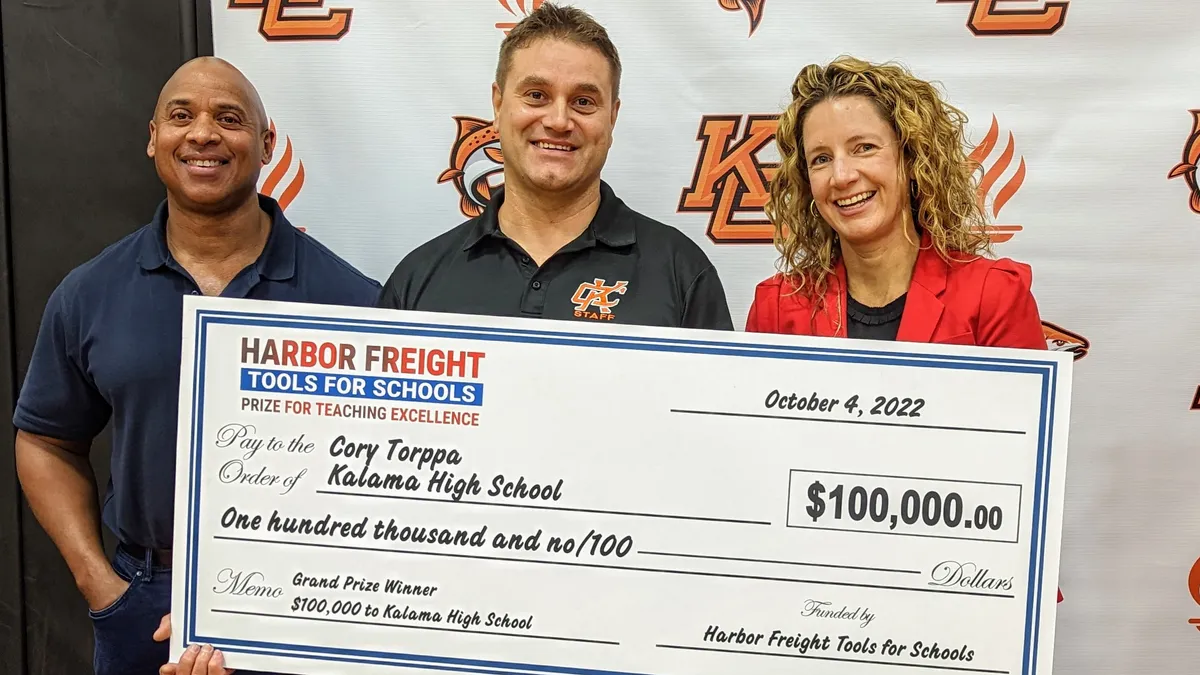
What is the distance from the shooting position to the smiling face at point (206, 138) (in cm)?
191

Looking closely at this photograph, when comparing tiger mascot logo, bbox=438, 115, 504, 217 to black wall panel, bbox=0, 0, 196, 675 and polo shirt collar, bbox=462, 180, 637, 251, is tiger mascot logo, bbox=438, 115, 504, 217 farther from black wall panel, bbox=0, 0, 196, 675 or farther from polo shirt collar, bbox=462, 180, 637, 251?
black wall panel, bbox=0, 0, 196, 675

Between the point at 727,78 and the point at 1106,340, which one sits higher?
the point at 727,78

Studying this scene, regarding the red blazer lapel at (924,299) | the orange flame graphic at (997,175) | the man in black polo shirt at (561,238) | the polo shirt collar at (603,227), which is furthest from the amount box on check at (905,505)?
the orange flame graphic at (997,175)

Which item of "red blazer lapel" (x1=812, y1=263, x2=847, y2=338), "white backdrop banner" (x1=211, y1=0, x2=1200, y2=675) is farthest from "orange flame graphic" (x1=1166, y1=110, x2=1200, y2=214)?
"red blazer lapel" (x1=812, y1=263, x2=847, y2=338)

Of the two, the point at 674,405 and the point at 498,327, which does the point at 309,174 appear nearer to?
the point at 498,327

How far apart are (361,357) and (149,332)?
22.5 inches

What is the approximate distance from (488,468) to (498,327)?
0.26m

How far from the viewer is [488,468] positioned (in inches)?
63.5

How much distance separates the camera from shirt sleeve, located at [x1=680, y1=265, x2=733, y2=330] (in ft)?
5.81

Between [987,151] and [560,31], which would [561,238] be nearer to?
[560,31]

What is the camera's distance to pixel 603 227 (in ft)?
5.97

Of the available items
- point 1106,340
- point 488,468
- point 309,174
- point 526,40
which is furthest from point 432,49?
point 1106,340

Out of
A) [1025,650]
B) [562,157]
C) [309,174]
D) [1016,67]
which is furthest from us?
[309,174]

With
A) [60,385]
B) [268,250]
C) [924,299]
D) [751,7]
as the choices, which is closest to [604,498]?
[924,299]
